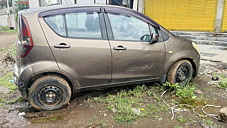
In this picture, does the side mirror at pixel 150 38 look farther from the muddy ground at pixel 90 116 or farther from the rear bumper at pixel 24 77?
the rear bumper at pixel 24 77

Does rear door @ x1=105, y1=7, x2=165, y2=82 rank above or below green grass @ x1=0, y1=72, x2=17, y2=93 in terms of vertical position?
above

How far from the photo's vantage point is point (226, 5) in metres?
9.31

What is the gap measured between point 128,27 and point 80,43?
3.36 ft

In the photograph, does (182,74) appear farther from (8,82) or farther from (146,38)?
(8,82)

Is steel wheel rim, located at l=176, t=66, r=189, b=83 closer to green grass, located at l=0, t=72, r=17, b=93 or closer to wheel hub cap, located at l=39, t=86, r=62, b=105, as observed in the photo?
wheel hub cap, located at l=39, t=86, r=62, b=105

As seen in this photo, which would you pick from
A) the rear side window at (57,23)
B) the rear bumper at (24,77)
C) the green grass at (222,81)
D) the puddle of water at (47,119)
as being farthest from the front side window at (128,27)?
the green grass at (222,81)

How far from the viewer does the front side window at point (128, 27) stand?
338 centimetres

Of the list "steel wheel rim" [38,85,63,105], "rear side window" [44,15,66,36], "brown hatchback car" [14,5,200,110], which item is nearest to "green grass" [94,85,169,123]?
"brown hatchback car" [14,5,200,110]

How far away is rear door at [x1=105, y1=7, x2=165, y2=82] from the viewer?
3.34 meters

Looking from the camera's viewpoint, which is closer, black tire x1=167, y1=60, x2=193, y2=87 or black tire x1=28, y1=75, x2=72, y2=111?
black tire x1=28, y1=75, x2=72, y2=111

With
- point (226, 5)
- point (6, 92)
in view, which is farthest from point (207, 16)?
point (6, 92)

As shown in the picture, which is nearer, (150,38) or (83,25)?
(83,25)

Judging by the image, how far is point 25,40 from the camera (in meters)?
2.89

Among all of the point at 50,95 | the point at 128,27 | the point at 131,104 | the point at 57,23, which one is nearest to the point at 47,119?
the point at 50,95
